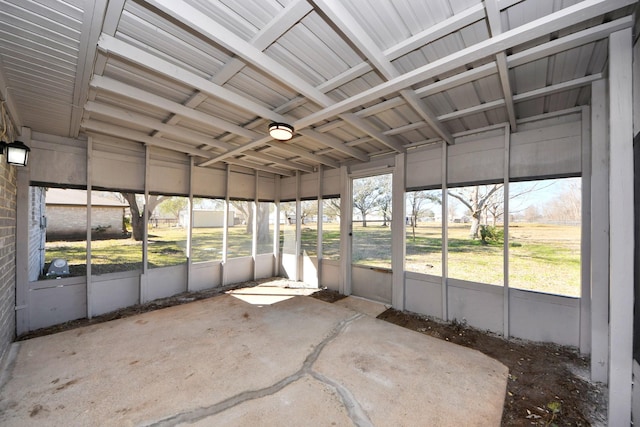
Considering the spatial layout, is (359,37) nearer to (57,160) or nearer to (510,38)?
(510,38)

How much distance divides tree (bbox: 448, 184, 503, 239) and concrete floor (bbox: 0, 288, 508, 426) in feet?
6.06

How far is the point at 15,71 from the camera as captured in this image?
6.91 feet

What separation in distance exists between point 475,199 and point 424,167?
97 centimetres

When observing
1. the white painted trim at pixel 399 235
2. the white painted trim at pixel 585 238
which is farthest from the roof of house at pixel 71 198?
the white painted trim at pixel 585 238

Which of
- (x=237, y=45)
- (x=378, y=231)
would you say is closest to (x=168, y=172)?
(x=237, y=45)

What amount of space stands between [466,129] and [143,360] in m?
5.28

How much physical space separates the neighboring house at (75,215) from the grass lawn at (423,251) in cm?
16

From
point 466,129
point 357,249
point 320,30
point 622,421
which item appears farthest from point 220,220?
point 622,421

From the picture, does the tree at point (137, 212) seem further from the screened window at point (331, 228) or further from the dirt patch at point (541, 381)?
the dirt patch at point (541, 381)

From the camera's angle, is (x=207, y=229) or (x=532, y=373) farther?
(x=207, y=229)

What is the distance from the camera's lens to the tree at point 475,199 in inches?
151

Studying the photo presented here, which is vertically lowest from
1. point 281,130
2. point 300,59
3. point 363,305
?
point 363,305

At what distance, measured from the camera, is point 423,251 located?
14.4ft

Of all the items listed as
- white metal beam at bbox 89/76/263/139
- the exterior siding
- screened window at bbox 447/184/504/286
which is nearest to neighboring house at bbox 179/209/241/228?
the exterior siding
